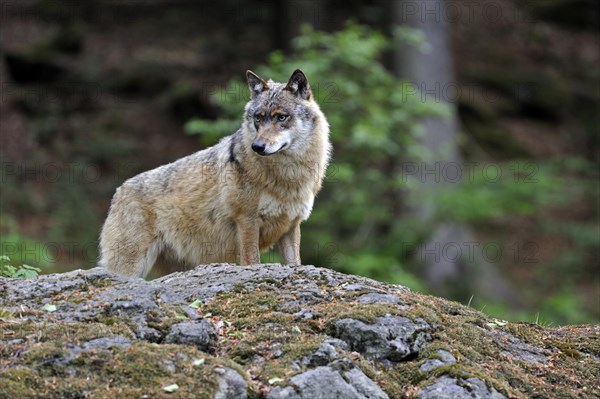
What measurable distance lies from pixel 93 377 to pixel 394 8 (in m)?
15.3

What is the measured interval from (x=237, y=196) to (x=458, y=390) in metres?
3.71

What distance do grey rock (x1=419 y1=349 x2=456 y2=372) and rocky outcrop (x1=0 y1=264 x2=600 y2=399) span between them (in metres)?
0.01

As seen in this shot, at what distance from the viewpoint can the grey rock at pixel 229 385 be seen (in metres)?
4.88

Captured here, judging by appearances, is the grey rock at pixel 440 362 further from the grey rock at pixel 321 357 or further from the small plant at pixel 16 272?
the small plant at pixel 16 272

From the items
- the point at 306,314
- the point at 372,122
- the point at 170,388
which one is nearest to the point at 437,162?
the point at 372,122

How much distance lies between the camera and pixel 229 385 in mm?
4930

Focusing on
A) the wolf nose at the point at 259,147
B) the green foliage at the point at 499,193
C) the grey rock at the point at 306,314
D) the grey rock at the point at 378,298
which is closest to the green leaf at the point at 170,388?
the grey rock at the point at 306,314

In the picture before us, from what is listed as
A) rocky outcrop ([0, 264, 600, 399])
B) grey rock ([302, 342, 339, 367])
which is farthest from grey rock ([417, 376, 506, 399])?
grey rock ([302, 342, 339, 367])

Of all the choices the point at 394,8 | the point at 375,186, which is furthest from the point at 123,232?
the point at 394,8

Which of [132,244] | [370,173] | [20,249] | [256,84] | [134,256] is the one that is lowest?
[20,249]

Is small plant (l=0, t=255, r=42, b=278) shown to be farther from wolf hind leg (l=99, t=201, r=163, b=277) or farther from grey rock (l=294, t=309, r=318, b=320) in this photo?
grey rock (l=294, t=309, r=318, b=320)

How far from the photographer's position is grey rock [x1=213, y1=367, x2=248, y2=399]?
488cm

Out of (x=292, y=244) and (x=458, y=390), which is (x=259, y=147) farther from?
(x=458, y=390)

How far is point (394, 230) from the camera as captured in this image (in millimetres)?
16078
